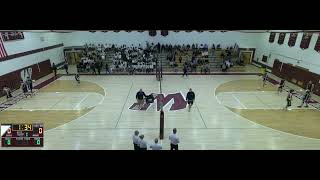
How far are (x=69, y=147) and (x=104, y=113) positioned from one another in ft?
13.8

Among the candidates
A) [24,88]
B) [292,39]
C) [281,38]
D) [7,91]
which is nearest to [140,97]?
[24,88]

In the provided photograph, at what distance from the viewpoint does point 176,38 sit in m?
32.4

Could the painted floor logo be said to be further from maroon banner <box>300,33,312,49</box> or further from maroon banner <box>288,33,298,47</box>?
maroon banner <box>288,33,298,47</box>

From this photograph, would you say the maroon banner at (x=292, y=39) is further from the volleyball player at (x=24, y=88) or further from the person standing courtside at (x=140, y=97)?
the volleyball player at (x=24, y=88)

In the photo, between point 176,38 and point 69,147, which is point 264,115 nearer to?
point 69,147

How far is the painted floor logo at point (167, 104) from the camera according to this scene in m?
15.9

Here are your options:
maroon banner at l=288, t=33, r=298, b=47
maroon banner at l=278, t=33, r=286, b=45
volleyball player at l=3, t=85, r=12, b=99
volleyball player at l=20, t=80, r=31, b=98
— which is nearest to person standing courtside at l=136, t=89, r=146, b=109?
volleyball player at l=20, t=80, r=31, b=98

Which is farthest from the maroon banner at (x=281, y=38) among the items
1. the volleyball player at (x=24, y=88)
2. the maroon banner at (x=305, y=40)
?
the volleyball player at (x=24, y=88)

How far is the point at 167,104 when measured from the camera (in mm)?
16672
